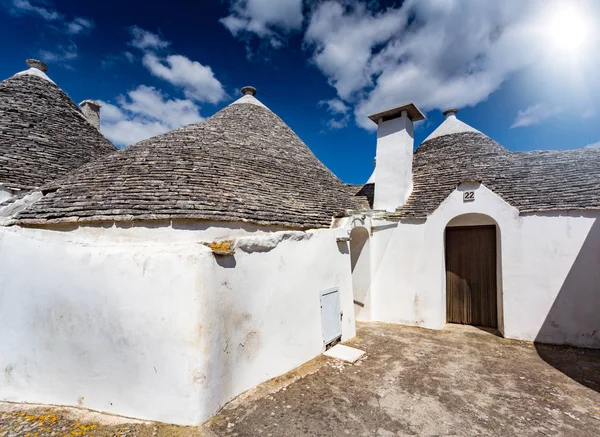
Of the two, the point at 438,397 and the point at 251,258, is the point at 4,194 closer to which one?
the point at 251,258

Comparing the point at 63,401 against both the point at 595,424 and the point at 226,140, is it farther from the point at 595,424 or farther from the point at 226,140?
the point at 595,424

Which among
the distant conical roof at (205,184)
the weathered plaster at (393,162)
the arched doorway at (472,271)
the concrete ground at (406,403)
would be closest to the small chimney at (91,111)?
the distant conical roof at (205,184)

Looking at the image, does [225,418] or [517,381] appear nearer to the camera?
[225,418]

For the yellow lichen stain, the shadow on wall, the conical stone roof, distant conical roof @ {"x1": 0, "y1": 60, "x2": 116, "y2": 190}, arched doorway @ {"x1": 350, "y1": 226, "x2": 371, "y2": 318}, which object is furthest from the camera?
arched doorway @ {"x1": 350, "y1": 226, "x2": 371, "y2": 318}

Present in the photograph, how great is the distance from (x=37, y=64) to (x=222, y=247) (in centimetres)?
1331

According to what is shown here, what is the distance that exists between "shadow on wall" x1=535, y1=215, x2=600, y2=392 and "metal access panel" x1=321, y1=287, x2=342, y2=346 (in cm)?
454

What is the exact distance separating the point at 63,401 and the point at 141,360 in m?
1.68

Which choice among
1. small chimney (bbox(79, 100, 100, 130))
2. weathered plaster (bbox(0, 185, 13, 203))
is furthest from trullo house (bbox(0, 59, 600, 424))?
small chimney (bbox(79, 100, 100, 130))

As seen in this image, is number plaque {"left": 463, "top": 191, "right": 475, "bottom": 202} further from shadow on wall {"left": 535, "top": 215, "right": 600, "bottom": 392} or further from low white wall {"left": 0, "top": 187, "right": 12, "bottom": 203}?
low white wall {"left": 0, "top": 187, "right": 12, "bottom": 203}

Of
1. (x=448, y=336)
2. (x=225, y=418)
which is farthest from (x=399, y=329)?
(x=225, y=418)

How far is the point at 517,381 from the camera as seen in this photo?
16.4ft

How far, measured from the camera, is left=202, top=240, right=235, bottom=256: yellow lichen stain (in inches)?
169

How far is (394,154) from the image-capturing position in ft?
29.6

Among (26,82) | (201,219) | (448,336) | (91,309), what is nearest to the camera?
(91,309)
